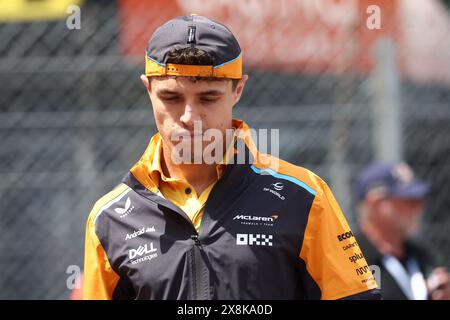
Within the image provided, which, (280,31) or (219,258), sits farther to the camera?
(280,31)

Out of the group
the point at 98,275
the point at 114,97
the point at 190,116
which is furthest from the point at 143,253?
the point at 114,97

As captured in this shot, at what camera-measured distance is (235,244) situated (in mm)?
2488

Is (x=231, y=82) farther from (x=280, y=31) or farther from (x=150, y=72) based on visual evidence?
(x=280, y=31)

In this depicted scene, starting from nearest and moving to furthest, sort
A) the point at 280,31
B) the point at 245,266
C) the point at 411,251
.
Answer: the point at 245,266 < the point at 411,251 < the point at 280,31

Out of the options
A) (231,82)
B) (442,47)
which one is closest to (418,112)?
(442,47)

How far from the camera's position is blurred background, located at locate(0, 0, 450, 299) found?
189 inches

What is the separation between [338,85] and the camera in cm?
511

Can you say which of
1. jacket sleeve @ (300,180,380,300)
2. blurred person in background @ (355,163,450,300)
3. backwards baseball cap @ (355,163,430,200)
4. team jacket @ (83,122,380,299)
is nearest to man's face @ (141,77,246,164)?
team jacket @ (83,122,380,299)

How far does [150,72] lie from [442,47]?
2.98 meters

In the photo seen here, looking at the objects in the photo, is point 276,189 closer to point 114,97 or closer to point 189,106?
point 189,106

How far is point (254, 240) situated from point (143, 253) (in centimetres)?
33

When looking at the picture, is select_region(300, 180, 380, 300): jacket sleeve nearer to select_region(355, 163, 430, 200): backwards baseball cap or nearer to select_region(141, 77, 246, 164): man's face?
select_region(141, 77, 246, 164): man's face

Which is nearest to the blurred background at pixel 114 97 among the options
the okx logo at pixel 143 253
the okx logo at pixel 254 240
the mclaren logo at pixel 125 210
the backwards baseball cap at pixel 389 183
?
the backwards baseball cap at pixel 389 183

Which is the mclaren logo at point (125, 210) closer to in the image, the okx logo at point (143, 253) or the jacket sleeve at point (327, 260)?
the okx logo at point (143, 253)
